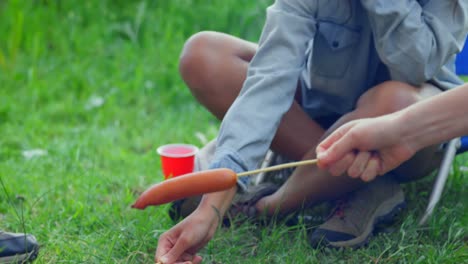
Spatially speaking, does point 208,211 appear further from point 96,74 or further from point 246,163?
point 96,74

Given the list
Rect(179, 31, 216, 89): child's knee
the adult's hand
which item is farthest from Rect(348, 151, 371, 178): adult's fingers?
Rect(179, 31, 216, 89): child's knee

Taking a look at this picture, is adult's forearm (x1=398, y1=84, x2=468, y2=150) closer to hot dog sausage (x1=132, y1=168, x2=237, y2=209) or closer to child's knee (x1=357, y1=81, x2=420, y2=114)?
child's knee (x1=357, y1=81, x2=420, y2=114)

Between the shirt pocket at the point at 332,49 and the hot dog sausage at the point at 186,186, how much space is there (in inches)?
26.0

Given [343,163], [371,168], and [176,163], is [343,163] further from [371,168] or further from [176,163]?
[176,163]

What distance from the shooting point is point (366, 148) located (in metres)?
2.03

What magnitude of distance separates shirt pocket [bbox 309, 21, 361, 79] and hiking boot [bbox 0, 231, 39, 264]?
968 mm

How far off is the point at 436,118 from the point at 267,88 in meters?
0.46

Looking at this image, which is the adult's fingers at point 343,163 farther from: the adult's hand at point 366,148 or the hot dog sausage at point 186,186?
the hot dog sausage at point 186,186

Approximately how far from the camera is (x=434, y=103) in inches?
81.0

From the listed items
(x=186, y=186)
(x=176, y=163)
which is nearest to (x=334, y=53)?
(x=176, y=163)

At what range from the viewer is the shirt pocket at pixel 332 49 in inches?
95.6

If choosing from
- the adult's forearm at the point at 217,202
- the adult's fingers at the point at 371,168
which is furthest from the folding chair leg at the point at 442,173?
the adult's forearm at the point at 217,202

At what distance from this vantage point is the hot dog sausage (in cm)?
195

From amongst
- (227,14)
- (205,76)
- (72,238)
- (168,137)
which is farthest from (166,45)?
(72,238)
